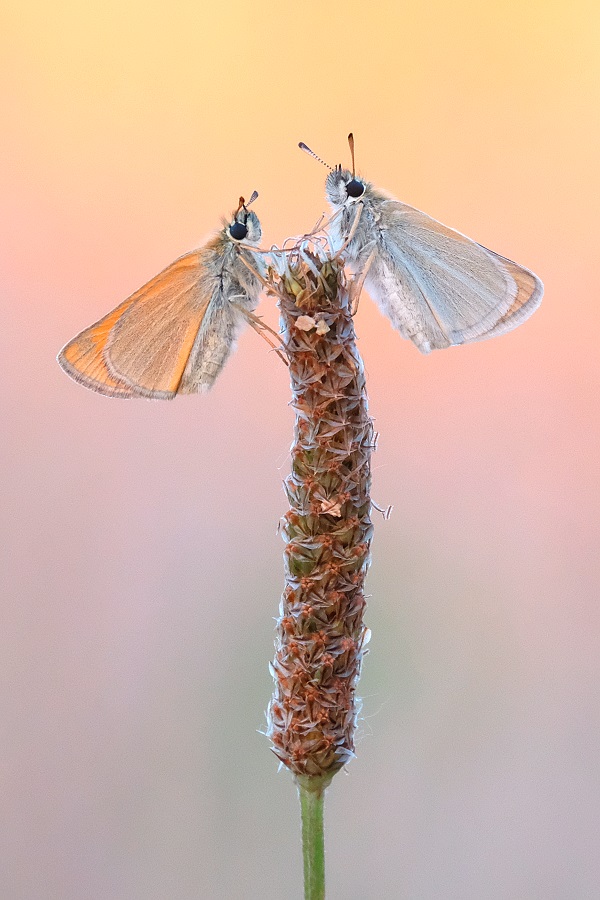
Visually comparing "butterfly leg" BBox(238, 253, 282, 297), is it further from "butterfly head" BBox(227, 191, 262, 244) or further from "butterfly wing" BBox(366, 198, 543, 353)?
"butterfly wing" BBox(366, 198, 543, 353)

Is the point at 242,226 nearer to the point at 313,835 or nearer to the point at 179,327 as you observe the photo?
the point at 179,327

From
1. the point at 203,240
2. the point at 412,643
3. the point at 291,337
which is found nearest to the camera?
the point at 291,337

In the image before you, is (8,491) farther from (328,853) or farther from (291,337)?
(291,337)

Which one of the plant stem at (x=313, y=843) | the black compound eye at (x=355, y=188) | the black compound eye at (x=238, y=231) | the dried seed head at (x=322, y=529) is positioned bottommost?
the plant stem at (x=313, y=843)

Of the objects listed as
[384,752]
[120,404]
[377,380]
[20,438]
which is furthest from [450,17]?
[384,752]

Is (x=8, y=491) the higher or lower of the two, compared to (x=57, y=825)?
higher

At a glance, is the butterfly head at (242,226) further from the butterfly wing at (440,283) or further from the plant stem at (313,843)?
the plant stem at (313,843)

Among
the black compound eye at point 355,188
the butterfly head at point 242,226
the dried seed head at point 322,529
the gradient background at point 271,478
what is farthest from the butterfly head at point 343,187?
the gradient background at point 271,478

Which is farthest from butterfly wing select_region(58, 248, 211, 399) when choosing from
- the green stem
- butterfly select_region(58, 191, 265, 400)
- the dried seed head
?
the green stem
